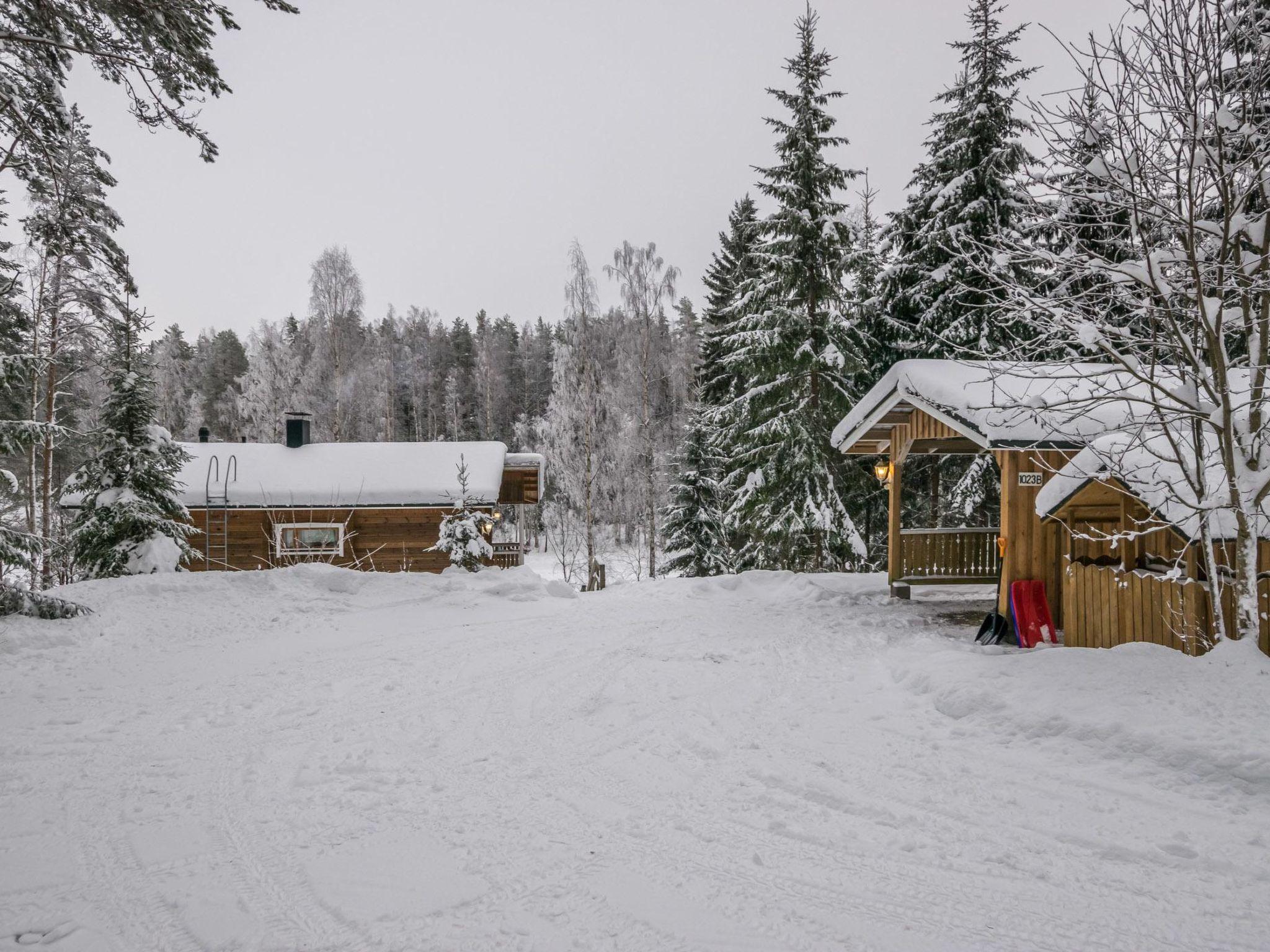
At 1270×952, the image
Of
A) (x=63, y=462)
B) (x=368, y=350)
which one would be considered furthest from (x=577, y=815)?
(x=368, y=350)

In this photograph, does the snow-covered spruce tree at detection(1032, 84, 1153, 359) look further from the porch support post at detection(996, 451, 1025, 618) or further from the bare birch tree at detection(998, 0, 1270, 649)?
the porch support post at detection(996, 451, 1025, 618)

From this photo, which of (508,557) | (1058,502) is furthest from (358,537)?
(1058,502)

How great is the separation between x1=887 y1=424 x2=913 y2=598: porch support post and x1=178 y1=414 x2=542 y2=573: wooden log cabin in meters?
9.67

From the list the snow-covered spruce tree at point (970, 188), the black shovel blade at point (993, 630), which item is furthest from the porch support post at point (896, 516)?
the snow-covered spruce tree at point (970, 188)

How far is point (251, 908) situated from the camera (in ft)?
8.87

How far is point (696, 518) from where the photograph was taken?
19547 mm

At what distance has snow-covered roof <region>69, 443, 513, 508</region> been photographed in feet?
54.2

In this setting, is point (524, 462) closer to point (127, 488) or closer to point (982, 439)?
point (127, 488)

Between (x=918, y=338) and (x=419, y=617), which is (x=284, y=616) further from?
(x=918, y=338)

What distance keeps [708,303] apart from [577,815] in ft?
73.7

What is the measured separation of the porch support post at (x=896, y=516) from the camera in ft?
37.2

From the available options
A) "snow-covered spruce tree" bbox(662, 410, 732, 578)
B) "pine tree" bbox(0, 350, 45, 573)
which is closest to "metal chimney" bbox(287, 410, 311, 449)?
A: "snow-covered spruce tree" bbox(662, 410, 732, 578)

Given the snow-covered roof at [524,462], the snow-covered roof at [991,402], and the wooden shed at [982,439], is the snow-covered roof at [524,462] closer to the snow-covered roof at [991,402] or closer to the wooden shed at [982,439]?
the wooden shed at [982,439]

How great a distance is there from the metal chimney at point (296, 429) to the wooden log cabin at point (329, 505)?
938mm
